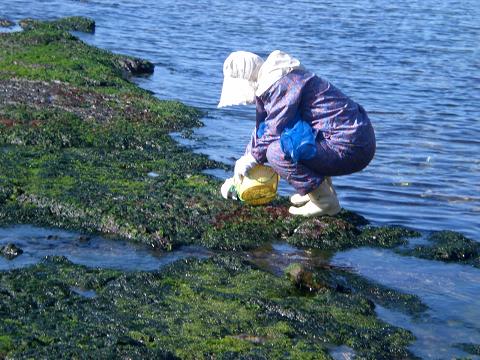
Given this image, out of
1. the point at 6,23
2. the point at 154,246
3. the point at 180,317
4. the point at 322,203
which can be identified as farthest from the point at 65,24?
the point at 180,317

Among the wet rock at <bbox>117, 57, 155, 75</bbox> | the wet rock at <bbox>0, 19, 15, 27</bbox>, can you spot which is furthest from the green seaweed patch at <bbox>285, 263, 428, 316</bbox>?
the wet rock at <bbox>0, 19, 15, 27</bbox>

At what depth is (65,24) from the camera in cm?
1927

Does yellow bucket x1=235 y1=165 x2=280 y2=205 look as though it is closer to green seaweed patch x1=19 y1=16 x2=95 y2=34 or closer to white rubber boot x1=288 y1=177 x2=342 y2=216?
white rubber boot x1=288 y1=177 x2=342 y2=216

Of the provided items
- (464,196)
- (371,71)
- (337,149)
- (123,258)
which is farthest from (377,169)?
(371,71)

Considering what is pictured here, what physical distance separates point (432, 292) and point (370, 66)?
11.7 metres

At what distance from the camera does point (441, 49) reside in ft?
66.3

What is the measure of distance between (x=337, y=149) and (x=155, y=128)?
11.4ft

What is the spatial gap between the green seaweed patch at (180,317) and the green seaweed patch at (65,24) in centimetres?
1224

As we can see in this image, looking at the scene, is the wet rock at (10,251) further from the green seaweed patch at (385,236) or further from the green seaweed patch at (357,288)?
the green seaweed patch at (385,236)

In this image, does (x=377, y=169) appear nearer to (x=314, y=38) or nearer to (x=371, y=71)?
(x=371, y=71)

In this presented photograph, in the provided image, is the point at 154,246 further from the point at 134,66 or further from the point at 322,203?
the point at 134,66

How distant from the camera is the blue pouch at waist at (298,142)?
731 centimetres

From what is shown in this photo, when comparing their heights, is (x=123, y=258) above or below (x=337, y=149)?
below

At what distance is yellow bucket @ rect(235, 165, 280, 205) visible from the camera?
782 centimetres
